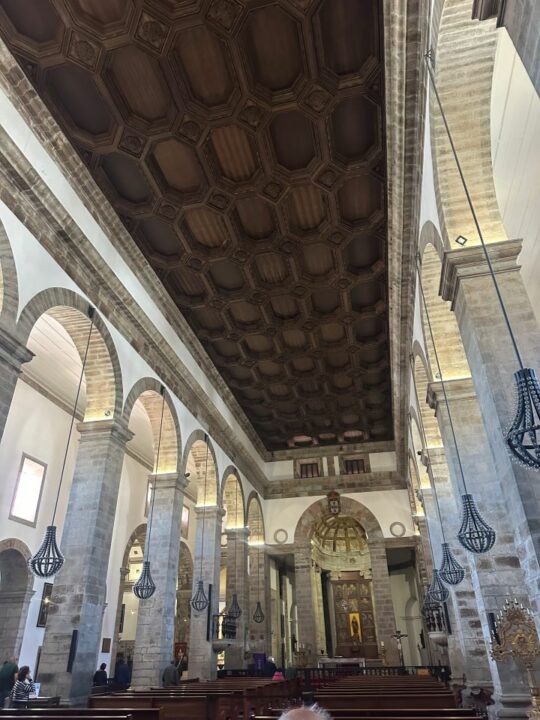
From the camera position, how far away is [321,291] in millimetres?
11312

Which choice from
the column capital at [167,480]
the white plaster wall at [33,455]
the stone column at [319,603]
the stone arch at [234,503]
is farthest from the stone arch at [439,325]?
the stone column at [319,603]

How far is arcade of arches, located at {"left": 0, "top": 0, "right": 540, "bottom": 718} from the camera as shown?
564 centimetres

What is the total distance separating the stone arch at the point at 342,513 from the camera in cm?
1748

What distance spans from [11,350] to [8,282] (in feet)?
2.93

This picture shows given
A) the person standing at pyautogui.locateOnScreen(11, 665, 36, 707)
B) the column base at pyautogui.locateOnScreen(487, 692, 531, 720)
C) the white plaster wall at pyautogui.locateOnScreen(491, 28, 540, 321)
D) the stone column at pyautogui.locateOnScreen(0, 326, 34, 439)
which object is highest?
the white plaster wall at pyautogui.locateOnScreen(491, 28, 540, 321)

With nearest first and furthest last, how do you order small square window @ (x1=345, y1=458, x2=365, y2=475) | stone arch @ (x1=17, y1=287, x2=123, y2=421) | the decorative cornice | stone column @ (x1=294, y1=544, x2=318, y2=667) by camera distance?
1. stone arch @ (x1=17, y1=287, x2=123, y2=421)
2. stone column @ (x1=294, y1=544, x2=318, y2=667)
3. the decorative cornice
4. small square window @ (x1=345, y1=458, x2=365, y2=475)

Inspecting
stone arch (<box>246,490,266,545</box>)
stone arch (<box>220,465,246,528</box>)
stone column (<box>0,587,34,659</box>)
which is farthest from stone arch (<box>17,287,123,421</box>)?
stone arch (<box>246,490,266,545</box>)

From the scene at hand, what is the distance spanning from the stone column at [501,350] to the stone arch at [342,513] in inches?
531

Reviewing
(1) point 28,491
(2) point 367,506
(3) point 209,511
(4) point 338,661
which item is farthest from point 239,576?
(1) point 28,491

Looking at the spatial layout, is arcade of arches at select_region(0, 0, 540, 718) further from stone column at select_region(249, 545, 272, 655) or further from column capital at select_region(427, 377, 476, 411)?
stone column at select_region(249, 545, 272, 655)

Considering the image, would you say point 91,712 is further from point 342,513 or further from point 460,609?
point 342,513

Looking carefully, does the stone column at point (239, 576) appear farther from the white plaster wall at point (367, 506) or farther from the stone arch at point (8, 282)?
the stone arch at point (8, 282)

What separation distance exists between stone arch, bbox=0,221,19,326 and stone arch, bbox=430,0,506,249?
530 cm

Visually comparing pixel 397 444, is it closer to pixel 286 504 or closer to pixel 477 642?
pixel 286 504
